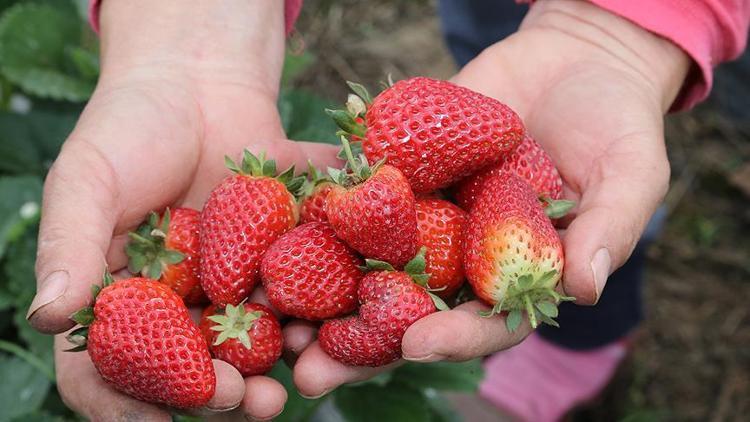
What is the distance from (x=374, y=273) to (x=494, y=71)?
0.57 m

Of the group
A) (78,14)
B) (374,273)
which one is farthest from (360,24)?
(374,273)

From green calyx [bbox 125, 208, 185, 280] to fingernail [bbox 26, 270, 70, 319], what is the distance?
0.22 meters

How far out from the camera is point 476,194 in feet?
4.72

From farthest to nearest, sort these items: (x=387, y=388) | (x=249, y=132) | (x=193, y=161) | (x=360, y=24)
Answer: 1. (x=360, y=24)
2. (x=387, y=388)
3. (x=249, y=132)
4. (x=193, y=161)

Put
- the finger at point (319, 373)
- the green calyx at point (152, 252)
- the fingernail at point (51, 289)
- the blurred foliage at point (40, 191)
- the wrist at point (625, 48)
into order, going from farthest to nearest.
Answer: the blurred foliage at point (40, 191), the wrist at point (625, 48), the green calyx at point (152, 252), the finger at point (319, 373), the fingernail at point (51, 289)

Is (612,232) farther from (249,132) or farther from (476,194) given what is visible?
(249,132)

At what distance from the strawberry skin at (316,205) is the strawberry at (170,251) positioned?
173 millimetres

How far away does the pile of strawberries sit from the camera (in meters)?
1.20

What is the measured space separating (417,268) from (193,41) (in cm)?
68

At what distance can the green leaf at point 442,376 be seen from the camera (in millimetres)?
1783

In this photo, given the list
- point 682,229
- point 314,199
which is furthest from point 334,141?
point 682,229

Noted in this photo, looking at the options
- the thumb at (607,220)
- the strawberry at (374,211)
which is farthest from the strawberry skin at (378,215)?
the thumb at (607,220)

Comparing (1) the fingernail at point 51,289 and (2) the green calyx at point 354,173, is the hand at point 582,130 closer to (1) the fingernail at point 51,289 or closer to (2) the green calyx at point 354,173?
(2) the green calyx at point 354,173

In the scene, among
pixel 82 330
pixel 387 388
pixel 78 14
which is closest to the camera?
pixel 82 330
